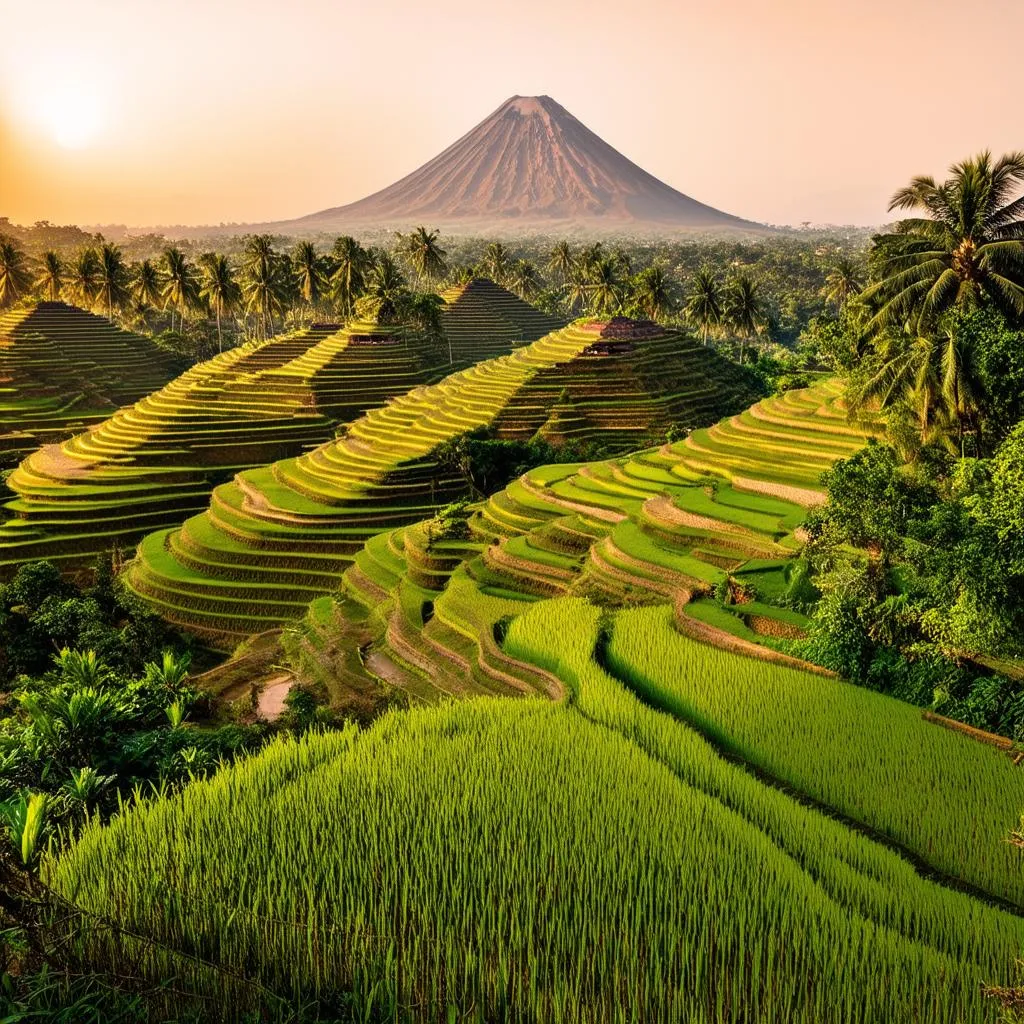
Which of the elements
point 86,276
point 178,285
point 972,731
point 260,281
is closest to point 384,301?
point 260,281

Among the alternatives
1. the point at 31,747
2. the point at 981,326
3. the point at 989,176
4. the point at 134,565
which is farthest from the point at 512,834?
the point at 134,565

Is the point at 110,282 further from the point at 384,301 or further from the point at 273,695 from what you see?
the point at 273,695

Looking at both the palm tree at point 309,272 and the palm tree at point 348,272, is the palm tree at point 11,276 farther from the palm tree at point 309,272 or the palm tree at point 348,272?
the palm tree at point 348,272

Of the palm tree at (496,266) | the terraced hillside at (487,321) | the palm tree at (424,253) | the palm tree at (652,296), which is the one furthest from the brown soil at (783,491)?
the palm tree at (496,266)

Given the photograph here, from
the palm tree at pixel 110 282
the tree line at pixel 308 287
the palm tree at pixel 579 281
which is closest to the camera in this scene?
the tree line at pixel 308 287

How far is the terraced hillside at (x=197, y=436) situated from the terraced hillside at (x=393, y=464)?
3.20 metres

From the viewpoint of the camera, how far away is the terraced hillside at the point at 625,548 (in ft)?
65.5

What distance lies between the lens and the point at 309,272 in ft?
237

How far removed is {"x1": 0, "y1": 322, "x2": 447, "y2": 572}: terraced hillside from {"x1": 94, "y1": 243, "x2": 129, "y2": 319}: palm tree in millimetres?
18841

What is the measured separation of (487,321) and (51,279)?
40.2 meters

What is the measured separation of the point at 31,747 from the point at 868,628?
49.2 feet

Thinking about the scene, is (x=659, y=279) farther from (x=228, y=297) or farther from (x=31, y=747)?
(x=31, y=747)

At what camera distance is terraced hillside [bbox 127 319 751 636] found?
3122 cm

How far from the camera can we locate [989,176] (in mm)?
18484
